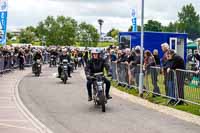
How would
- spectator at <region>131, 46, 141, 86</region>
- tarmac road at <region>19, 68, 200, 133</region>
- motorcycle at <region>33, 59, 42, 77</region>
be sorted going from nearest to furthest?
tarmac road at <region>19, 68, 200, 133</region>, spectator at <region>131, 46, 141, 86</region>, motorcycle at <region>33, 59, 42, 77</region>

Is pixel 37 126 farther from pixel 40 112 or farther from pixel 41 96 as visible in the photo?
pixel 41 96

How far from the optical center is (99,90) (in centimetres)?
1520

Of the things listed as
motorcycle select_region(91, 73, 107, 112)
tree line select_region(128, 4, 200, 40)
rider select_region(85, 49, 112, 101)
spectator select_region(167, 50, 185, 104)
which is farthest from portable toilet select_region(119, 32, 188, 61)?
tree line select_region(128, 4, 200, 40)

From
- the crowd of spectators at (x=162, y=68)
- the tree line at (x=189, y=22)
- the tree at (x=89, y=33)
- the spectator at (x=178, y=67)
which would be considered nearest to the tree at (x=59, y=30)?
the tree at (x=89, y=33)

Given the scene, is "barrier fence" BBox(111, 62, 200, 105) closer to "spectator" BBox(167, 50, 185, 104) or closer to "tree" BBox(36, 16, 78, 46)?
"spectator" BBox(167, 50, 185, 104)

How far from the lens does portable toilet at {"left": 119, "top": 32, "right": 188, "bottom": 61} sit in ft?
113

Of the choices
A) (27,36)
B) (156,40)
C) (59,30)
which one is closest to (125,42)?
(156,40)

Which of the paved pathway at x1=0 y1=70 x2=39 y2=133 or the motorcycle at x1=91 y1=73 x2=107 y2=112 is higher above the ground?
the motorcycle at x1=91 y1=73 x2=107 y2=112

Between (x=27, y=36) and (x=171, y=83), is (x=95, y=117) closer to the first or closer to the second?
(x=171, y=83)

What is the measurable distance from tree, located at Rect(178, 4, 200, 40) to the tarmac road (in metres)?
115

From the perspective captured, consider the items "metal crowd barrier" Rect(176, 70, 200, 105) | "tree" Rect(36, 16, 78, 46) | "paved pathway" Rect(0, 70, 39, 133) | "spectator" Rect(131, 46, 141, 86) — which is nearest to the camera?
"paved pathway" Rect(0, 70, 39, 133)

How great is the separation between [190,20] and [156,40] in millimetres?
107923

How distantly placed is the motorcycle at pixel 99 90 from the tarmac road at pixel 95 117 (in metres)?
0.27

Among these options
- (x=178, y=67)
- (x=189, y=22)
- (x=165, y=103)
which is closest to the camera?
(x=178, y=67)
